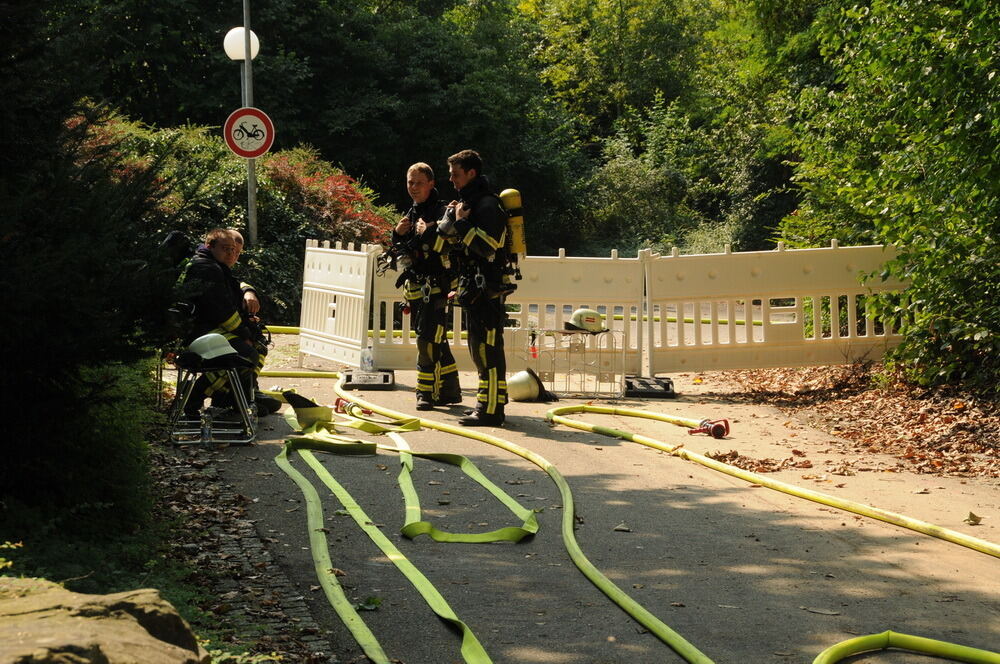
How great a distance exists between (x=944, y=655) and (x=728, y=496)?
10.5 feet

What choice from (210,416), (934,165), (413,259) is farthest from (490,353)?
(934,165)

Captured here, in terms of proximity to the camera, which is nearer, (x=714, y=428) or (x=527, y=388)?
(x=714, y=428)

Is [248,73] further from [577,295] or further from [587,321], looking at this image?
[587,321]

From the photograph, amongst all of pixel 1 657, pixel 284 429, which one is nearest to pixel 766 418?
pixel 284 429

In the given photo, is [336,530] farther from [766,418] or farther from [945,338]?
[945,338]

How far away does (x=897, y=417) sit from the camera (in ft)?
36.7

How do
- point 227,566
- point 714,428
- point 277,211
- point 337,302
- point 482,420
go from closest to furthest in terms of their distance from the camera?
point 227,566
point 714,428
point 482,420
point 337,302
point 277,211

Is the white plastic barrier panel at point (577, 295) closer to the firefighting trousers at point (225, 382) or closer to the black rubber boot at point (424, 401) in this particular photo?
the black rubber boot at point (424, 401)

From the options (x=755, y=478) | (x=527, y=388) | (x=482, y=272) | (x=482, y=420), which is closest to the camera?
(x=755, y=478)

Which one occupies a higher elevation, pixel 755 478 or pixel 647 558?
pixel 755 478

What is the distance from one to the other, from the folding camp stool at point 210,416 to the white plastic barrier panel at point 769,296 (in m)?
5.10

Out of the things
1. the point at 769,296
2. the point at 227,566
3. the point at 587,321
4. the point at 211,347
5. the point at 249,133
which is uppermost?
the point at 249,133

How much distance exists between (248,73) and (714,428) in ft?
40.9

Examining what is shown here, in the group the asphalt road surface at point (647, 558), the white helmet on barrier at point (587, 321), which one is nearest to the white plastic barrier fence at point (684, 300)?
the white helmet on barrier at point (587, 321)
